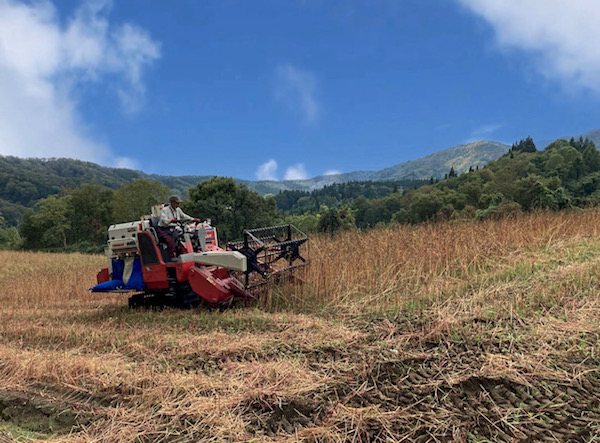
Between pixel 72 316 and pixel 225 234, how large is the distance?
1241 inches

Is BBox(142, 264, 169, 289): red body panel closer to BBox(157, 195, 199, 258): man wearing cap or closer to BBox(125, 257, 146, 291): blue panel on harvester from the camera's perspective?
BBox(125, 257, 146, 291): blue panel on harvester

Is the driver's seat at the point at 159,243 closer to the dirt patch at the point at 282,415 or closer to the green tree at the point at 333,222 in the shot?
the dirt patch at the point at 282,415

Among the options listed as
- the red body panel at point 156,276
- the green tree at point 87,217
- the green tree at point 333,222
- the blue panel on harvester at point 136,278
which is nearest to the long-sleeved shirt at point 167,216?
the red body panel at point 156,276

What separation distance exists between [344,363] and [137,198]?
164ft

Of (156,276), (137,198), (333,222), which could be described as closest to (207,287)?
(156,276)

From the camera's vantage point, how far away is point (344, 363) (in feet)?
11.7

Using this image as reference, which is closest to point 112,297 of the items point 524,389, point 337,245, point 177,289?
point 177,289

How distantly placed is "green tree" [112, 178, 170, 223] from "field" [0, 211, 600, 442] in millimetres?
44317

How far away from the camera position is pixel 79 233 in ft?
182

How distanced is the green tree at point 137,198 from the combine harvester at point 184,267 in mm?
43932

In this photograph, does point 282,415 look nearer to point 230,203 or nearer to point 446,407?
point 446,407

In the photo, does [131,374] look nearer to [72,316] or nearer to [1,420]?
[1,420]

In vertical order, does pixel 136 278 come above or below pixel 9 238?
below

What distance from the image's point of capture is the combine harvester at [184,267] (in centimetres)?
611
